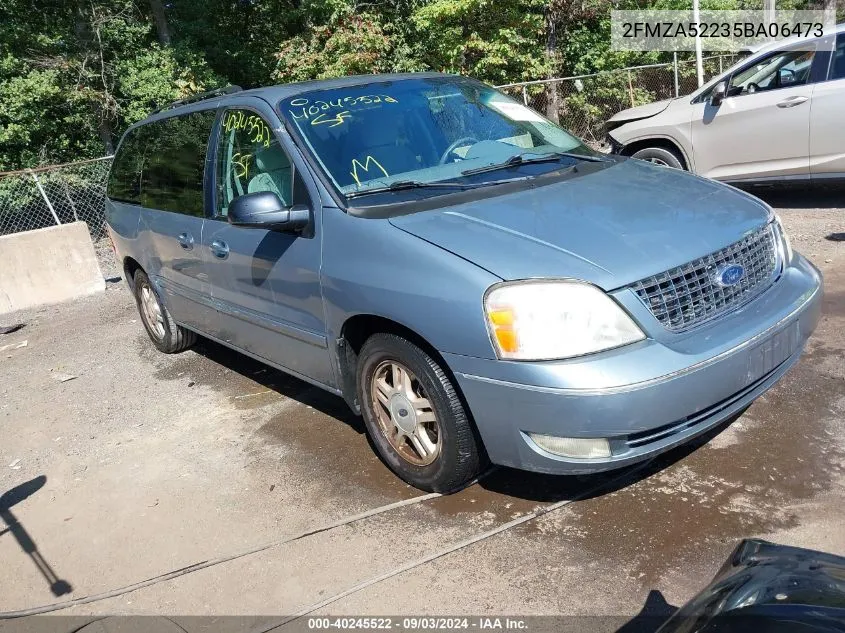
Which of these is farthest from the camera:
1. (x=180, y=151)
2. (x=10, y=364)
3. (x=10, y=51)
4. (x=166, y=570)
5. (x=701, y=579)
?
(x=10, y=51)

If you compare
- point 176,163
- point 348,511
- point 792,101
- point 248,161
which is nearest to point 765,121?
point 792,101

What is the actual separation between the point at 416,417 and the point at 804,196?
697 cm

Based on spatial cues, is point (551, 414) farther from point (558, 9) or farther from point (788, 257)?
point (558, 9)

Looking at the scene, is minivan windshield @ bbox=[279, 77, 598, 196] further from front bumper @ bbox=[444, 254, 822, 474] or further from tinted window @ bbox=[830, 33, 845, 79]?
tinted window @ bbox=[830, 33, 845, 79]

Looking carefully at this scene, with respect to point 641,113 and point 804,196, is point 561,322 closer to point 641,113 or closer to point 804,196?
point 641,113

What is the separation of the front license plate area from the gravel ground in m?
0.56

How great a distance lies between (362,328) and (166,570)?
1384 millimetres

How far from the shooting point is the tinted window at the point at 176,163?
484cm

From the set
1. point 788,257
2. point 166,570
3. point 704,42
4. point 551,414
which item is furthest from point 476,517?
point 704,42

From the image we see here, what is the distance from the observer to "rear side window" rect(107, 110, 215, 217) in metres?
4.86

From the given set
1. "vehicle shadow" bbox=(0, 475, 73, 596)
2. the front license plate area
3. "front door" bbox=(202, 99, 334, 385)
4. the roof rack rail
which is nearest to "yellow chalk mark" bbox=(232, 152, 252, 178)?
"front door" bbox=(202, 99, 334, 385)

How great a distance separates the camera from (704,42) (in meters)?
20.6

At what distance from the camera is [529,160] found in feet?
13.3

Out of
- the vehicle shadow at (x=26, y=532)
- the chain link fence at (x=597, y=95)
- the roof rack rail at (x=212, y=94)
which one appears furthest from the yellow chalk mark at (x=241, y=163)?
the chain link fence at (x=597, y=95)
